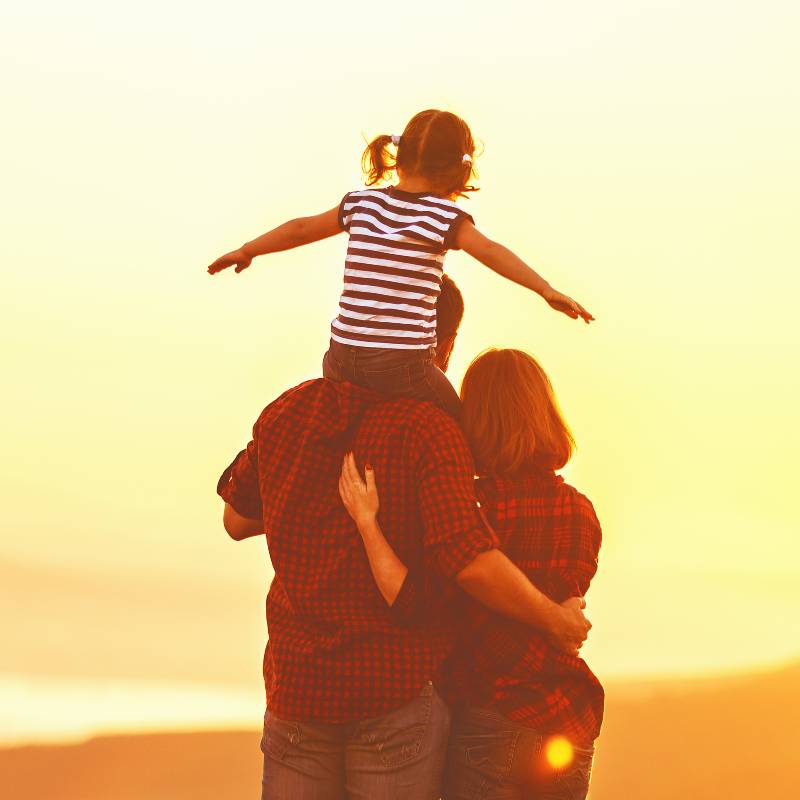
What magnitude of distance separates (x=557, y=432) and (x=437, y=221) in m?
0.70

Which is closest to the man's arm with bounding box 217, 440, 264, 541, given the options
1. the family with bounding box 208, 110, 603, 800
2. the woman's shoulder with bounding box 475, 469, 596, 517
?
the family with bounding box 208, 110, 603, 800

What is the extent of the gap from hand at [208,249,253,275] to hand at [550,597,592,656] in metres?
1.43

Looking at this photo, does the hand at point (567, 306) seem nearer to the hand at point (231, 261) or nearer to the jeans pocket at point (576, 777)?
the hand at point (231, 261)

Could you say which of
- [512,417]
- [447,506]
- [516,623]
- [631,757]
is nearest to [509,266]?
[512,417]

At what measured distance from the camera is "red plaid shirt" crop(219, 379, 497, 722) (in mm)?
3240

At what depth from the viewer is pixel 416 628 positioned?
331cm

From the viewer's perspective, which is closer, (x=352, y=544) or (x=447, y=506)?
(x=447, y=506)

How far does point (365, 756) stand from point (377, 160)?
1.75 meters

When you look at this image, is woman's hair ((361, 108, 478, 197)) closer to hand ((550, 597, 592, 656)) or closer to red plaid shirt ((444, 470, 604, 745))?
red plaid shirt ((444, 470, 604, 745))

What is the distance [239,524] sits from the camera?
3877mm

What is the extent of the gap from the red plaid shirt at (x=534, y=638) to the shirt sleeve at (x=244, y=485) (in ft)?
2.29

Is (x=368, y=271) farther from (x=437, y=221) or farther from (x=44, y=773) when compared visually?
(x=44, y=773)

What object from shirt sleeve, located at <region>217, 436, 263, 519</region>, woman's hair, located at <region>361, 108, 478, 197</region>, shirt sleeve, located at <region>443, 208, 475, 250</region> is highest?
woman's hair, located at <region>361, 108, 478, 197</region>

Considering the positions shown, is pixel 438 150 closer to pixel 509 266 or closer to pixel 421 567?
pixel 509 266
